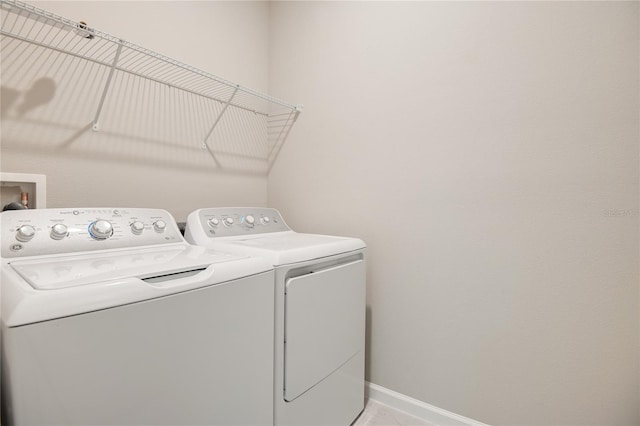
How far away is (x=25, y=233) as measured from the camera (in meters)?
0.94

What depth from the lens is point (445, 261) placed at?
1.50m

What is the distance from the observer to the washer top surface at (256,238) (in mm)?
1156

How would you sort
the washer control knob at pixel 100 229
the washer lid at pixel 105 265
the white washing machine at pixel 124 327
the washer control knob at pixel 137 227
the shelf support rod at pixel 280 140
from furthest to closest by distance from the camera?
the shelf support rod at pixel 280 140 → the washer control knob at pixel 137 227 → the washer control knob at pixel 100 229 → the washer lid at pixel 105 265 → the white washing machine at pixel 124 327

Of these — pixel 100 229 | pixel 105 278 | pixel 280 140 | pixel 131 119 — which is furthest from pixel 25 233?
pixel 280 140

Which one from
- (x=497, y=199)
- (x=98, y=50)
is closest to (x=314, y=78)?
(x=98, y=50)

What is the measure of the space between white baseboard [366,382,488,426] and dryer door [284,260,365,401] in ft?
1.25

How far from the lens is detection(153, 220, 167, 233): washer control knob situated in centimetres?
125

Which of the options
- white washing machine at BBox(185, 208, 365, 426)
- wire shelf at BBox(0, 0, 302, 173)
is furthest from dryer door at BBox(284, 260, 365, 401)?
wire shelf at BBox(0, 0, 302, 173)

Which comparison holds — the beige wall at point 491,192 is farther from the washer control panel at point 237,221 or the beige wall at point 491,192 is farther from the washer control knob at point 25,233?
the washer control knob at point 25,233

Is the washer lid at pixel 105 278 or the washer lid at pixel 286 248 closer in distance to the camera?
the washer lid at pixel 105 278

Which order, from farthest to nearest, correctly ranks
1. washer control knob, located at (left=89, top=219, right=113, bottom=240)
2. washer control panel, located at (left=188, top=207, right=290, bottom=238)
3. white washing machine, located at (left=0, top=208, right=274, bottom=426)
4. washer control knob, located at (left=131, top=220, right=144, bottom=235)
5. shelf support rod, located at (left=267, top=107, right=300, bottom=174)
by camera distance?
shelf support rod, located at (left=267, top=107, right=300, bottom=174) < washer control panel, located at (left=188, top=207, right=290, bottom=238) < washer control knob, located at (left=131, top=220, right=144, bottom=235) < washer control knob, located at (left=89, top=219, right=113, bottom=240) < white washing machine, located at (left=0, top=208, right=274, bottom=426)

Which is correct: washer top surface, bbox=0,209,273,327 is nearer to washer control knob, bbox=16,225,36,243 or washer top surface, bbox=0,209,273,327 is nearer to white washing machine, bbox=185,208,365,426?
washer control knob, bbox=16,225,36,243

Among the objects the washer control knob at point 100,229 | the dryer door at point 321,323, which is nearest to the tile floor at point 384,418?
the dryer door at point 321,323

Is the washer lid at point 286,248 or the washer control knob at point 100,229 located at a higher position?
the washer control knob at point 100,229
